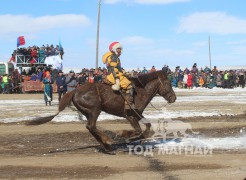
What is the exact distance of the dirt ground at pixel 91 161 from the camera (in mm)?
8422

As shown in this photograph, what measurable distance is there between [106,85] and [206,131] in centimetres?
434

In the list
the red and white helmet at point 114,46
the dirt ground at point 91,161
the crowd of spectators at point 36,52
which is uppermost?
the crowd of spectators at point 36,52

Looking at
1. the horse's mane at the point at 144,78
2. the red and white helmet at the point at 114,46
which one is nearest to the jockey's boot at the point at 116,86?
the horse's mane at the point at 144,78

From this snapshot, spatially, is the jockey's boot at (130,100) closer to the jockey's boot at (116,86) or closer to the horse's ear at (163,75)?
the jockey's boot at (116,86)

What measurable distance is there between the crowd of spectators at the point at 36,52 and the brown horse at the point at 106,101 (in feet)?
85.0

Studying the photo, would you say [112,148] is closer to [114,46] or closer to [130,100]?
[130,100]

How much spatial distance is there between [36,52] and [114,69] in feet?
89.9

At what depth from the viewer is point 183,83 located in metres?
41.8

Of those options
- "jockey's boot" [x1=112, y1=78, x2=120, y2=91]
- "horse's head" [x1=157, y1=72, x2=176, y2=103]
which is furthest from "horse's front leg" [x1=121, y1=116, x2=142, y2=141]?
"horse's head" [x1=157, y1=72, x2=176, y2=103]

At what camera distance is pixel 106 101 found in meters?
10.9

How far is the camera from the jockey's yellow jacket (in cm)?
1090

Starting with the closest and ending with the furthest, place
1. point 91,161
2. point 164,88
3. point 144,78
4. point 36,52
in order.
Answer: point 91,161 → point 144,78 → point 164,88 → point 36,52

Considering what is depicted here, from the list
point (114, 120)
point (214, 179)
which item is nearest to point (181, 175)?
point (214, 179)

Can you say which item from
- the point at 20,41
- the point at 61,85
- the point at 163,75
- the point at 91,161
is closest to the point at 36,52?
the point at 20,41
